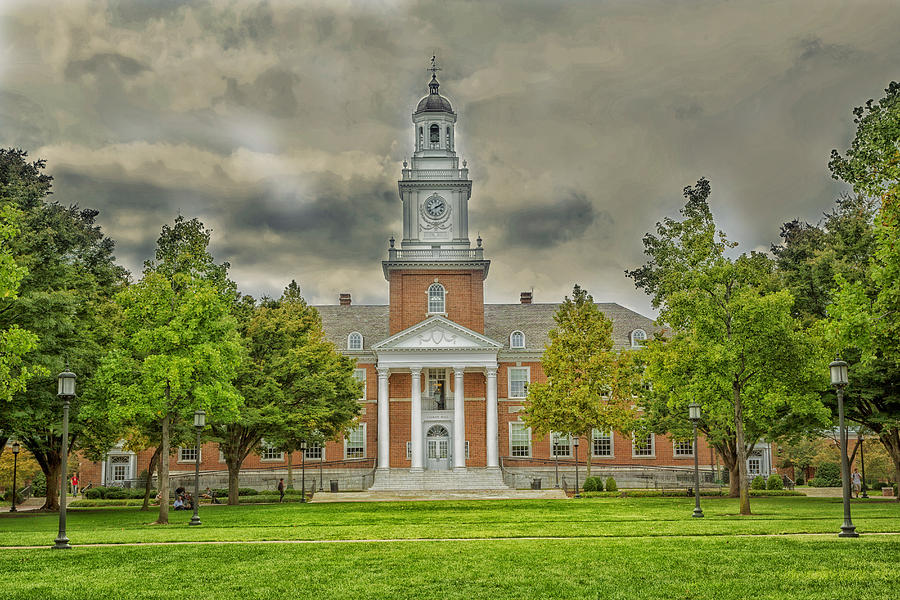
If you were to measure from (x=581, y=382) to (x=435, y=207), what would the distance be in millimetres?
17696

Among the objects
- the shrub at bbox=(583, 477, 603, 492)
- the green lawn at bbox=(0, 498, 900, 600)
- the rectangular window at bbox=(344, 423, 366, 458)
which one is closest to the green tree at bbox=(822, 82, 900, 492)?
the green lawn at bbox=(0, 498, 900, 600)

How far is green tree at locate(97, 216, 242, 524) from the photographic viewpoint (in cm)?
2622

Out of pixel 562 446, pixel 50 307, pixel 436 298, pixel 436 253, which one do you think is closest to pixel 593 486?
pixel 562 446

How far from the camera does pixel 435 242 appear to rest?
5809 centimetres

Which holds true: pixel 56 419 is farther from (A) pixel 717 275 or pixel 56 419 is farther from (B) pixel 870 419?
(B) pixel 870 419

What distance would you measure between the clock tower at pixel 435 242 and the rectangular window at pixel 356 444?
27.1 feet

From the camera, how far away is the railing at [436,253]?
57281mm

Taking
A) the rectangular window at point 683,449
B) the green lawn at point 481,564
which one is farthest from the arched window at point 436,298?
the green lawn at point 481,564

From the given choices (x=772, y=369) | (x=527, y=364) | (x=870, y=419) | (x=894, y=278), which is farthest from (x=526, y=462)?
(x=894, y=278)

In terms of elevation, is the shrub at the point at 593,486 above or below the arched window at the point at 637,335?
below

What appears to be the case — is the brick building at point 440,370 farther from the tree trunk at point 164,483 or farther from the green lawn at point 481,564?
the green lawn at point 481,564

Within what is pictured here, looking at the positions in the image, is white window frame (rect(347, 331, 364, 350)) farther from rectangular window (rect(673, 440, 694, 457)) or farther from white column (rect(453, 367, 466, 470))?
rectangular window (rect(673, 440, 694, 457))

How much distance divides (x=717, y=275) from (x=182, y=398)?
56.1 feet

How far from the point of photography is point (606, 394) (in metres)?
47.2
